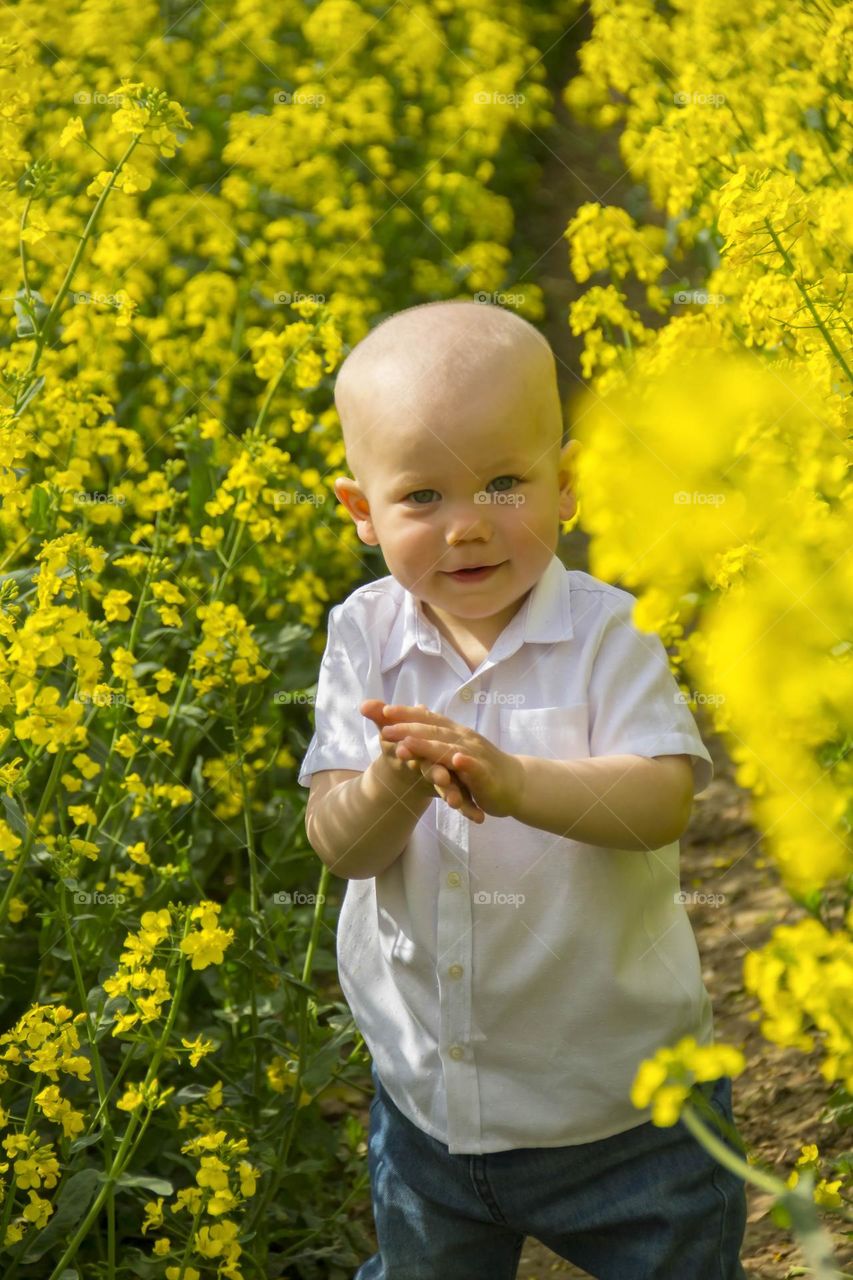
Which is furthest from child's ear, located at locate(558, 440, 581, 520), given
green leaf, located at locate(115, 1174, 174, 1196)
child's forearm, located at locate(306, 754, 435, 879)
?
green leaf, located at locate(115, 1174, 174, 1196)

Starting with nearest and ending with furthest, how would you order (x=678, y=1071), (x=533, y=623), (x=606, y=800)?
(x=678, y=1071)
(x=606, y=800)
(x=533, y=623)

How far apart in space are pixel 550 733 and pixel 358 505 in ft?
1.03

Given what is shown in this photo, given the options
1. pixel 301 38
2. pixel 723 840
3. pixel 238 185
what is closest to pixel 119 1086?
pixel 723 840

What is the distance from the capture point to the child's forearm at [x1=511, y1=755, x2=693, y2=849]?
1445 millimetres

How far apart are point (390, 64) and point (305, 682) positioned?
3701 mm

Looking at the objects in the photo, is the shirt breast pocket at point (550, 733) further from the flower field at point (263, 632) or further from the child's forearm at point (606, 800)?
the flower field at point (263, 632)

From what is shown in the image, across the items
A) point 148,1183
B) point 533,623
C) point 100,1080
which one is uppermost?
point 533,623

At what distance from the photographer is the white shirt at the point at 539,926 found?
5.06ft

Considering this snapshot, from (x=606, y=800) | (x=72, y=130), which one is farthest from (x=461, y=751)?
(x=72, y=130)

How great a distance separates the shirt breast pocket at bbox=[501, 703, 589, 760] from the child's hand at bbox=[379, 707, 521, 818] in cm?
14

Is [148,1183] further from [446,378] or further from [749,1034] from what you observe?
[749,1034]

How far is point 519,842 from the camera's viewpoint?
5.15ft

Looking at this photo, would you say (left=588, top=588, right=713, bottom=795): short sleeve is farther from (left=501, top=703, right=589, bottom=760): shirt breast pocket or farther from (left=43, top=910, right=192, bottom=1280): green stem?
(left=43, top=910, right=192, bottom=1280): green stem

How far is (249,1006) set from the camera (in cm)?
237
